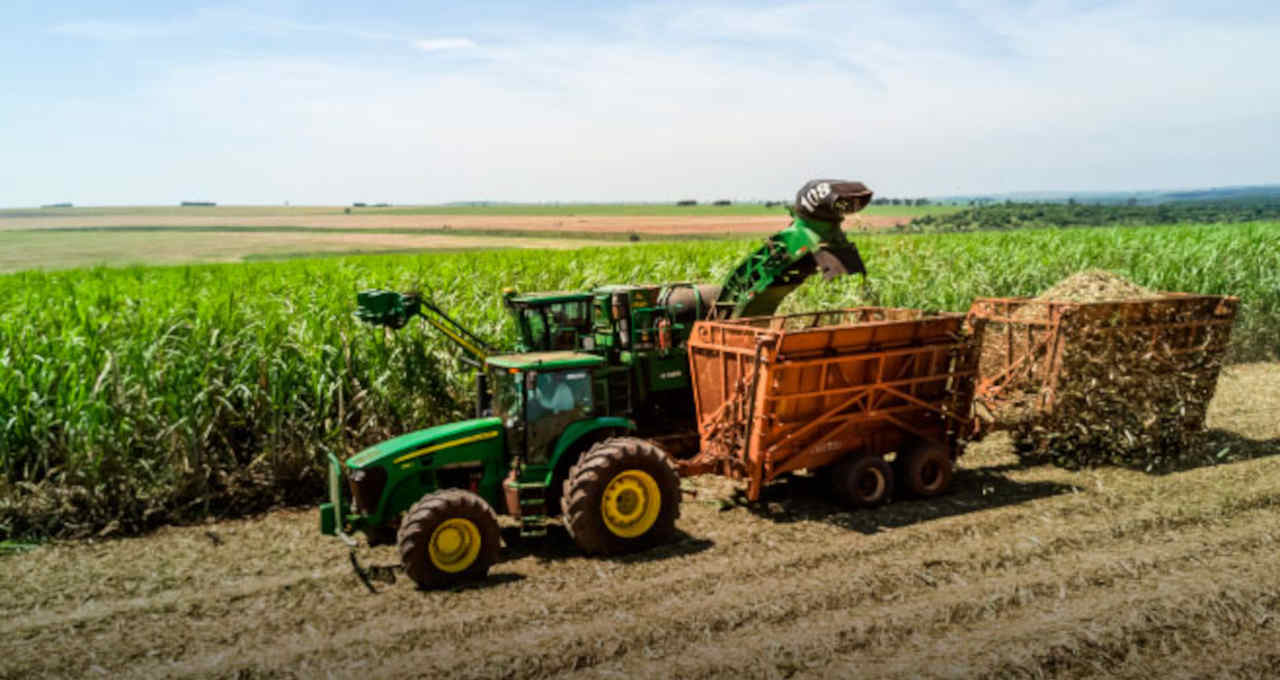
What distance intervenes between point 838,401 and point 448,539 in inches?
155

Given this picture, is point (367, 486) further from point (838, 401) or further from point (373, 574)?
point (838, 401)

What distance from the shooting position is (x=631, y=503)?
752cm

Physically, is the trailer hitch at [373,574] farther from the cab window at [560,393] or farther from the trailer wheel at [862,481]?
the trailer wheel at [862,481]

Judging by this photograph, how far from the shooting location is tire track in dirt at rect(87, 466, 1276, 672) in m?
5.87

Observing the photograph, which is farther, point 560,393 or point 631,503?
point 560,393

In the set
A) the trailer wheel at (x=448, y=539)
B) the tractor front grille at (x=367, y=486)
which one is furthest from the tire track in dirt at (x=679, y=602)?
the tractor front grille at (x=367, y=486)

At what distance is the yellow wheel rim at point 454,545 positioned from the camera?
677 cm

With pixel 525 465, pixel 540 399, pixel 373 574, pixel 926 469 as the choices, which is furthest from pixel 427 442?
pixel 926 469

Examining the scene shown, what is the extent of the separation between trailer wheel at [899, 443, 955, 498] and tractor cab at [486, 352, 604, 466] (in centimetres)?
339

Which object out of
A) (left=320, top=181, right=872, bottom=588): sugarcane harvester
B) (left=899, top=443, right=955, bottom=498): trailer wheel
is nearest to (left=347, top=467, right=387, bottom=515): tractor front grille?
(left=320, top=181, right=872, bottom=588): sugarcane harvester

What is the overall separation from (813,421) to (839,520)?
0.95 m

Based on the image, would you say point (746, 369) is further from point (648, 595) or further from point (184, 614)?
point (184, 614)

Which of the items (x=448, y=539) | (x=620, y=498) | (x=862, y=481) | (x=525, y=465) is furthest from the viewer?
(x=862, y=481)

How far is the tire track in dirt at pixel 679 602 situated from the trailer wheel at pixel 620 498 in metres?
0.69
